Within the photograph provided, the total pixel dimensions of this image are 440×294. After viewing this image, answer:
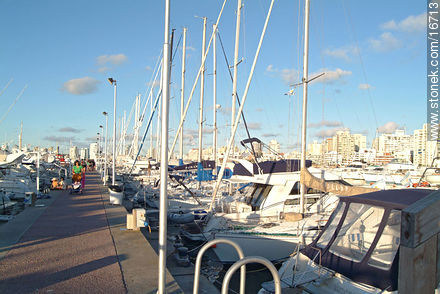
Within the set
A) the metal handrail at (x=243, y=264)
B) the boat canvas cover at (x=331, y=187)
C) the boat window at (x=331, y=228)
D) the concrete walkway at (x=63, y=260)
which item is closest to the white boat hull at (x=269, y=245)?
the boat canvas cover at (x=331, y=187)

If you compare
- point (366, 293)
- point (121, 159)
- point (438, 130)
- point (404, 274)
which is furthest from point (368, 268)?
point (121, 159)

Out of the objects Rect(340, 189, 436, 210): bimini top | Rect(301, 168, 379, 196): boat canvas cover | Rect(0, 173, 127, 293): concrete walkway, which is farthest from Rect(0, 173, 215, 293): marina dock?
Rect(301, 168, 379, 196): boat canvas cover

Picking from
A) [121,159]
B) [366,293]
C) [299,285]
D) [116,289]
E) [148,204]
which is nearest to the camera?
[116,289]

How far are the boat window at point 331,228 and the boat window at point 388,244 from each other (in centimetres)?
115

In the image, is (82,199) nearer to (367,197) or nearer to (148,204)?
(148,204)

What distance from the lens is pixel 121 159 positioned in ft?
144

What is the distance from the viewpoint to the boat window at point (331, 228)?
7.71 meters

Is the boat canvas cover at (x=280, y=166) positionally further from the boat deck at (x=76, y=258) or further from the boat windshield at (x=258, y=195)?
the boat deck at (x=76, y=258)

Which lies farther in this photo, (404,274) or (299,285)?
(299,285)

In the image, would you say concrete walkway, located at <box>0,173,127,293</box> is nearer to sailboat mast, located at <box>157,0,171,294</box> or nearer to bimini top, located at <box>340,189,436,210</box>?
sailboat mast, located at <box>157,0,171,294</box>

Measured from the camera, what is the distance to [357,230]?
24.1ft

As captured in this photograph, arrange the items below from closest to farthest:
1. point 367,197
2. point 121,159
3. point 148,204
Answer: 1. point 367,197
2. point 148,204
3. point 121,159

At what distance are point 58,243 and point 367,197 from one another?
7415 mm

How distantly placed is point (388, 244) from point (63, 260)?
259 inches
